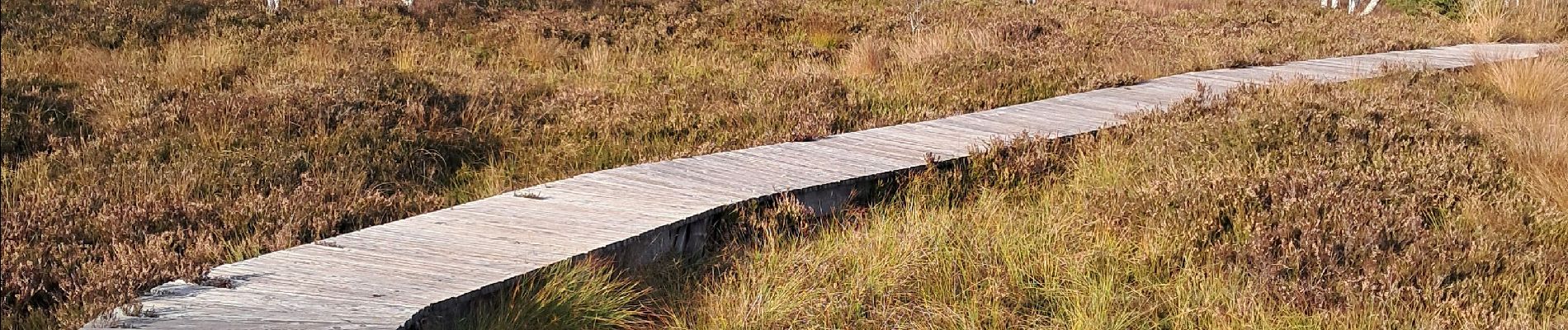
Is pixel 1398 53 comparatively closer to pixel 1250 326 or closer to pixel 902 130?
pixel 902 130

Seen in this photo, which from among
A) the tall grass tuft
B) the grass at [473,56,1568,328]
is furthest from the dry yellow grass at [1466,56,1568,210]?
the tall grass tuft

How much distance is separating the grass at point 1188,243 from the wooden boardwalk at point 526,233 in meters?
0.19

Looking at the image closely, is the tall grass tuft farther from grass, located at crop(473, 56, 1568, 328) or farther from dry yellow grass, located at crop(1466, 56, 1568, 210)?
dry yellow grass, located at crop(1466, 56, 1568, 210)

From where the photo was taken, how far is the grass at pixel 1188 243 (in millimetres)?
3807

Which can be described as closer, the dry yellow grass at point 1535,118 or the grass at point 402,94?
the grass at point 402,94

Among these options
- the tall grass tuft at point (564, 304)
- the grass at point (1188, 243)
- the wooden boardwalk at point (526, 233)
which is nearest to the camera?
the wooden boardwalk at point (526, 233)

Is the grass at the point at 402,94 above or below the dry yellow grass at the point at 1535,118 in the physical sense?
below

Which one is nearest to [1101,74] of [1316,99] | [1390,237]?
[1316,99]

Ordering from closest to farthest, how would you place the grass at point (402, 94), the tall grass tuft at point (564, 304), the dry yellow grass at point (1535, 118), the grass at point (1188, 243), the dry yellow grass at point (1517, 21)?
the tall grass tuft at point (564, 304) → the grass at point (1188, 243) → the grass at point (402, 94) → the dry yellow grass at point (1535, 118) → the dry yellow grass at point (1517, 21)

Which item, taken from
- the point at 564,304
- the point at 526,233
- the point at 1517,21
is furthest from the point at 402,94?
the point at 1517,21

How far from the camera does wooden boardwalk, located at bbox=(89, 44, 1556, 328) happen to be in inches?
125

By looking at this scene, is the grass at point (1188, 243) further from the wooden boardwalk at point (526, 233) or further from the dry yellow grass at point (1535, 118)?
the wooden boardwalk at point (526, 233)

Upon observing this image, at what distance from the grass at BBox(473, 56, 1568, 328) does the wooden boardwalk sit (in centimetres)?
19

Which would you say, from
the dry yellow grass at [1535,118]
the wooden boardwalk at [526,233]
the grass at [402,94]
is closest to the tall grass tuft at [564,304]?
the wooden boardwalk at [526,233]
